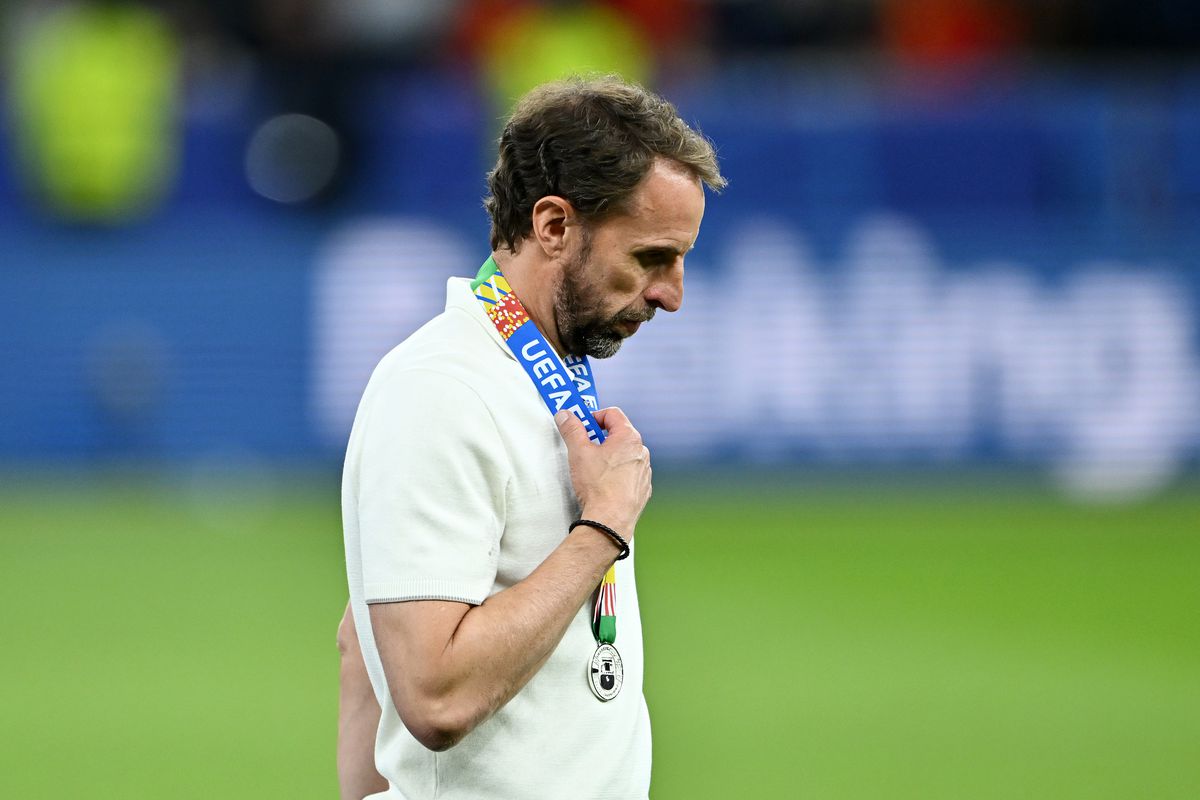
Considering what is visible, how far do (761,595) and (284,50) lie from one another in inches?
305

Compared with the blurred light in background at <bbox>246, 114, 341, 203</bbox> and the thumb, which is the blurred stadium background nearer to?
the blurred light in background at <bbox>246, 114, 341, 203</bbox>

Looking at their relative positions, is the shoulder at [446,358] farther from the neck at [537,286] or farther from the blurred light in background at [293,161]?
the blurred light in background at [293,161]

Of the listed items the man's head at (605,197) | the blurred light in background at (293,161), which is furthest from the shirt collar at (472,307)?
the blurred light in background at (293,161)

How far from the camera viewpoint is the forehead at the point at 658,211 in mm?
3443

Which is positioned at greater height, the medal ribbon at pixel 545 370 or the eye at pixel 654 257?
the eye at pixel 654 257

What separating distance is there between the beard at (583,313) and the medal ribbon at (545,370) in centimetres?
7

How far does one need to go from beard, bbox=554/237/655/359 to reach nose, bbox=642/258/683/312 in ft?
0.08

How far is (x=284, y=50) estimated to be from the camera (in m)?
16.1

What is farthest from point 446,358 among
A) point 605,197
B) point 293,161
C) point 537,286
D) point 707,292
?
point 293,161

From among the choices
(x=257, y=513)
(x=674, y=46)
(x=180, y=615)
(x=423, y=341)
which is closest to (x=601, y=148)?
(x=423, y=341)

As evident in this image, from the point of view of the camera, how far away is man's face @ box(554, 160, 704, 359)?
11.3 feet

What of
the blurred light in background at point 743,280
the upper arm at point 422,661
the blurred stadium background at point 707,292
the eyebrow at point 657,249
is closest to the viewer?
the upper arm at point 422,661

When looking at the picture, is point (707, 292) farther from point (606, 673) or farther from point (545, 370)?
point (606, 673)

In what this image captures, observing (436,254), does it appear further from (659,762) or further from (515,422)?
(515,422)
